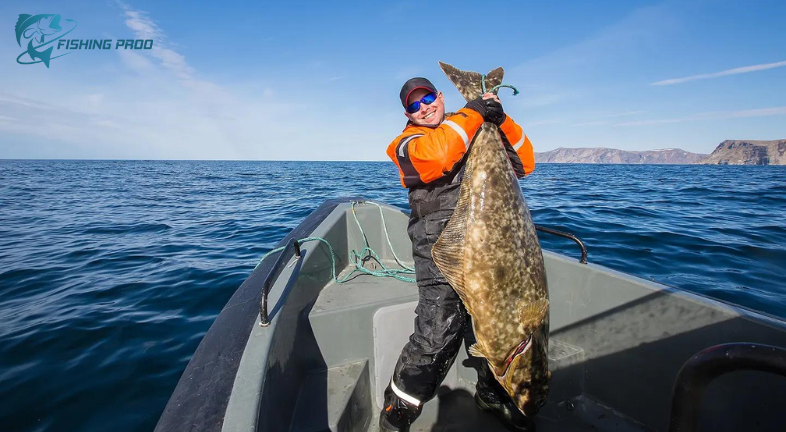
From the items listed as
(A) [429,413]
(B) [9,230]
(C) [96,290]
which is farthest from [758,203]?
(B) [9,230]

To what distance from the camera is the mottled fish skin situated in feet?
7.98

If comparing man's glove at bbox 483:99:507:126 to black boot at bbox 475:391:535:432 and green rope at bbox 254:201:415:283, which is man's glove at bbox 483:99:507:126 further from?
green rope at bbox 254:201:415:283

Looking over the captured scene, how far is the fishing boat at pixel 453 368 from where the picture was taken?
2086 mm

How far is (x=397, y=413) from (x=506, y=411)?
0.95m

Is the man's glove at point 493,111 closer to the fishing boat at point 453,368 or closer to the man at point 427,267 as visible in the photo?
the man at point 427,267

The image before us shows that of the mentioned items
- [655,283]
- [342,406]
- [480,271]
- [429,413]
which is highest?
[480,271]

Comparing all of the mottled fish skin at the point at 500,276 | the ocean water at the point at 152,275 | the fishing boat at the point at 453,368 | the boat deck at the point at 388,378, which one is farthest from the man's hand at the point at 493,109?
the ocean water at the point at 152,275

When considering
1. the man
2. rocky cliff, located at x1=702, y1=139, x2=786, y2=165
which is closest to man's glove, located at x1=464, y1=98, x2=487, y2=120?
the man

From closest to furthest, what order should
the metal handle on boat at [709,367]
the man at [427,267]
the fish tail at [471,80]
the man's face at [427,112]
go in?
the metal handle on boat at [709,367] < the man at [427,267] < the man's face at [427,112] < the fish tail at [471,80]

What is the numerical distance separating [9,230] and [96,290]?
8.14 meters

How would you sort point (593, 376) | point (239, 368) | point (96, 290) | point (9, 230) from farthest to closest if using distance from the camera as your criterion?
1. point (9, 230)
2. point (96, 290)
3. point (593, 376)
4. point (239, 368)

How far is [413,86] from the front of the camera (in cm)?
262

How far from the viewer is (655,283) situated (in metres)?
2.81

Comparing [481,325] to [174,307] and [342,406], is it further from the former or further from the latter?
[174,307]
